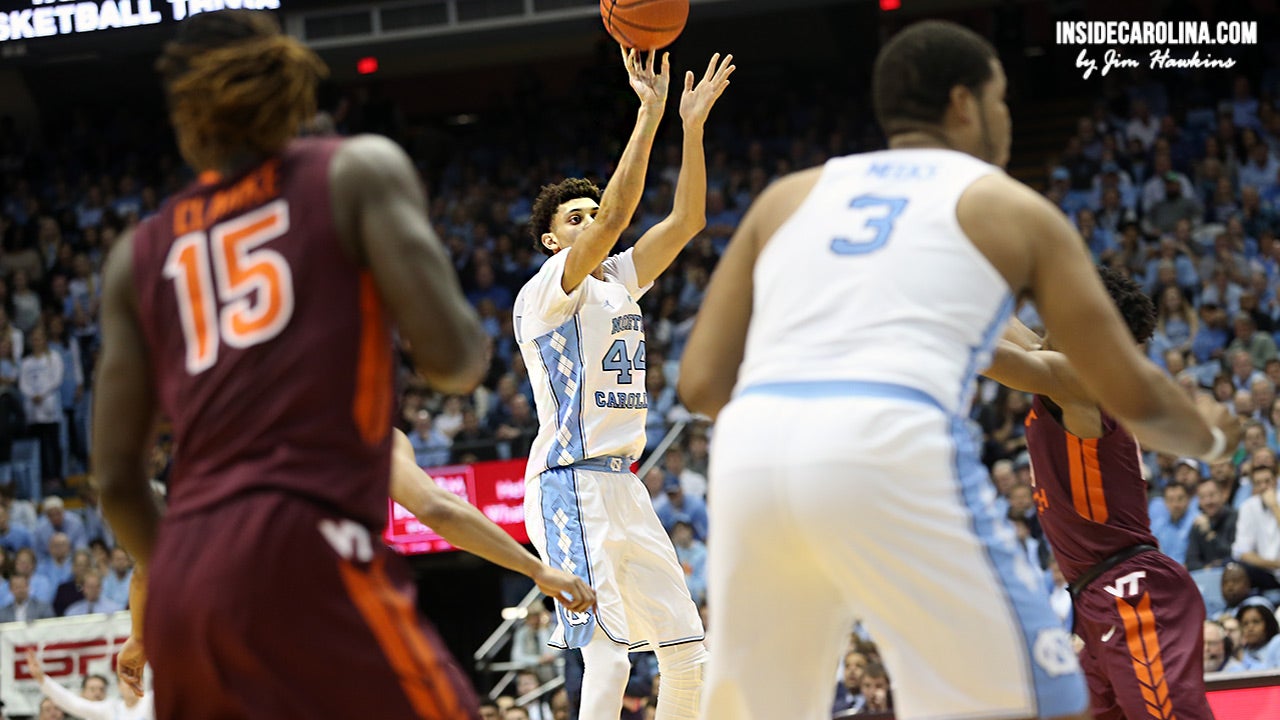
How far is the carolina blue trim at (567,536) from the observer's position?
5.51 metres

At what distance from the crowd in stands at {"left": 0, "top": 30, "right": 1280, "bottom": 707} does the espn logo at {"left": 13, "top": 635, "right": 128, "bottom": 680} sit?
1.35m

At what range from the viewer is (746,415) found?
2.94 metres

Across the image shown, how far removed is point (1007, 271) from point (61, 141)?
20942 millimetres

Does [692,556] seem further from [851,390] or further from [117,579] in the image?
[851,390]

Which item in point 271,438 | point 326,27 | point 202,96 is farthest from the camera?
point 326,27

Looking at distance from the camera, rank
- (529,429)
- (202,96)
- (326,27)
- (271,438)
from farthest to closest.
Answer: (326,27)
(529,429)
(202,96)
(271,438)

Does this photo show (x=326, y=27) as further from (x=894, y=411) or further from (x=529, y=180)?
(x=894, y=411)

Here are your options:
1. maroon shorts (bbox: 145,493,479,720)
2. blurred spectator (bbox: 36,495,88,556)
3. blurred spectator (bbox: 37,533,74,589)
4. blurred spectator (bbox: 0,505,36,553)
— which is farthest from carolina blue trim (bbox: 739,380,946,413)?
blurred spectator (bbox: 0,505,36,553)

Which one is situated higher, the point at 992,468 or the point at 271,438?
the point at 271,438

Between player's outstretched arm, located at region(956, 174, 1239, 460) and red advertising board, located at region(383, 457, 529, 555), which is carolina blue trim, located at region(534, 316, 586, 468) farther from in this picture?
red advertising board, located at region(383, 457, 529, 555)

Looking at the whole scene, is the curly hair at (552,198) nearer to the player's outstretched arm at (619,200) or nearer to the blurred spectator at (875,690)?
the player's outstretched arm at (619,200)

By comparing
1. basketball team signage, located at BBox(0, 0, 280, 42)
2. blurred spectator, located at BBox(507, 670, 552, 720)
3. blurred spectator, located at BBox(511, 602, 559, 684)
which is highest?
basketball team signage, located at BBox(0, 0, 280, 42)

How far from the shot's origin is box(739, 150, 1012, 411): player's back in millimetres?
2867

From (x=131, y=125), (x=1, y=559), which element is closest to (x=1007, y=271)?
(x=1, y=559)
